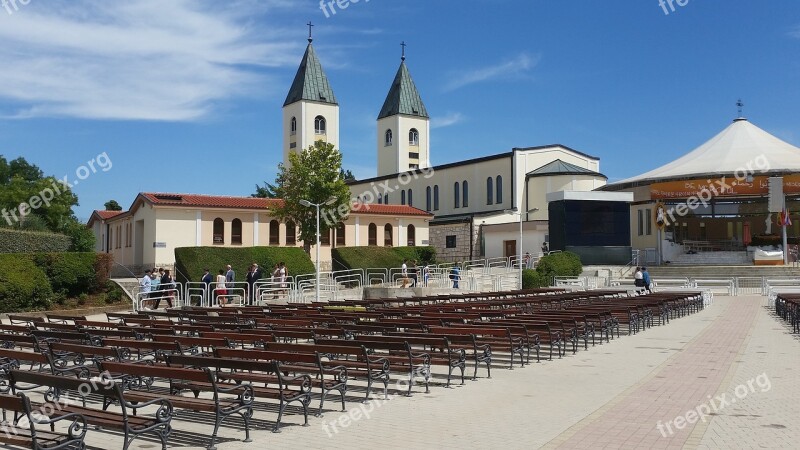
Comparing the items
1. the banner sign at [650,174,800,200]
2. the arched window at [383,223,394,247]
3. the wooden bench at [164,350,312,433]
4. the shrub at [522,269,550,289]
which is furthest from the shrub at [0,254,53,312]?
the banner sign at [650,174,800,200]

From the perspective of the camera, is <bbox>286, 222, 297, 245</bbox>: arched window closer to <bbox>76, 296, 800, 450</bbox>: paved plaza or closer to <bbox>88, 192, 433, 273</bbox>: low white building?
<bbox>88, 192, 433, 273</bbox>: low white building

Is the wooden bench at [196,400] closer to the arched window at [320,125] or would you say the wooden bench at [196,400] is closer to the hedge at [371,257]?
the hedge at [371,257]

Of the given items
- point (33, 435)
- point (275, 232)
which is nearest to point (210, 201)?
point (275, 232)

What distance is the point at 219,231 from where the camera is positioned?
137ft

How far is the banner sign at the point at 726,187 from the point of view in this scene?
1943 inches

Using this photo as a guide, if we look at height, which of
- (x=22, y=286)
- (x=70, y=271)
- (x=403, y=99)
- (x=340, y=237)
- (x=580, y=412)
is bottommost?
(x=580, y=412)

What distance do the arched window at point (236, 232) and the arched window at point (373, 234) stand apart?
921 cm

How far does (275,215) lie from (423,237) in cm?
1289

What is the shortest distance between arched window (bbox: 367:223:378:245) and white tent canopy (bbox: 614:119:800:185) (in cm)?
1884

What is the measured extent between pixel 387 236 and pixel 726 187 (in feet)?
75.8

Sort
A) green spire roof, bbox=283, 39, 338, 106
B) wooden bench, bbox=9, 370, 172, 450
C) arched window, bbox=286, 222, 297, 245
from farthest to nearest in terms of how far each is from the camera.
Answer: green spire roof, bbox=283, 39, 338, 106 → arched window, bbox=286, 222, 297, 245 → wooden bench, bbox=9, 370, 172, 450

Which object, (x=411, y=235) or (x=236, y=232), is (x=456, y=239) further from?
(x=236, y=232)

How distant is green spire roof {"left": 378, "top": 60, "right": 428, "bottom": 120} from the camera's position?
86.4m
